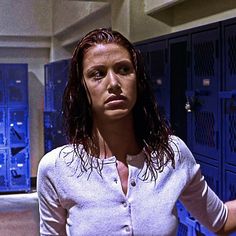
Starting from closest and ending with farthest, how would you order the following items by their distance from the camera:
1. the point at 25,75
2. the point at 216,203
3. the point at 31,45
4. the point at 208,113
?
1. the point at 216,203
2. the point at 208,113
3. the point at 25,75
4. the point at 31,45

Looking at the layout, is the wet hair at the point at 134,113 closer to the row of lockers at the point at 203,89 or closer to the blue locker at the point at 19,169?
the row of lockers at the point at 203,89

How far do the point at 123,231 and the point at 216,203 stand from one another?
0.26 metres

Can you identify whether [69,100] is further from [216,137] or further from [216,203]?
[216,137]

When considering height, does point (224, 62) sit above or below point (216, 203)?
above

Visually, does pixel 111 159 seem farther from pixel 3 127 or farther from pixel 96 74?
pixel 3 127

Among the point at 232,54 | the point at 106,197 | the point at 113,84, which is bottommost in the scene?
the point at 106,197

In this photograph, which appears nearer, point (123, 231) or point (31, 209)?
point (123, 231)

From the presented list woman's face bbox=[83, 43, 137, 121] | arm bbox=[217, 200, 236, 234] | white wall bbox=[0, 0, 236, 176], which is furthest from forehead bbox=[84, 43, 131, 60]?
white wall bbox=[0, 0, 236, 176]

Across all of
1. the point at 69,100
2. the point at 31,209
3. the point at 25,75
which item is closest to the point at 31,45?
the point at 25,75

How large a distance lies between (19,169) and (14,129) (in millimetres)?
601

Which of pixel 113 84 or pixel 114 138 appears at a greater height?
pixel 113 84

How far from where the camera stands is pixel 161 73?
3.09 m

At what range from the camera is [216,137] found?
251cm

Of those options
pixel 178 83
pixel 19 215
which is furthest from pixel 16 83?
pixel 178 83
